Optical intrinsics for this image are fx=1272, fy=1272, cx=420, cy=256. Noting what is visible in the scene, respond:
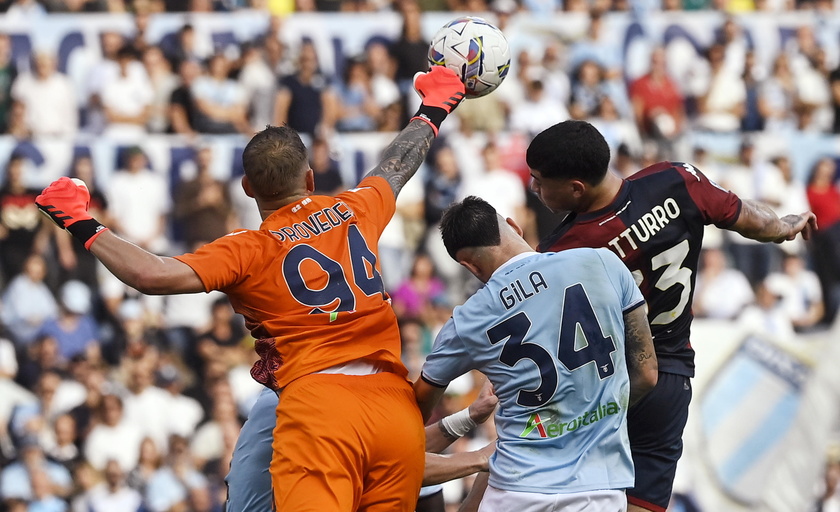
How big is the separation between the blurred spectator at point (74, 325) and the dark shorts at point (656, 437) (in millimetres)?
7694

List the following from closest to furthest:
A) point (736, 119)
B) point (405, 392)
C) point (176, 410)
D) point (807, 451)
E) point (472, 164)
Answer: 1. point (405, 392)
2. point (807, 451)
3. point (176, 410)
4. point (472, 164)
5. point (736, 119)

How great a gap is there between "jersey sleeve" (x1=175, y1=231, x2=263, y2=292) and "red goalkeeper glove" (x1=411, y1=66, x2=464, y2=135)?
137 cm

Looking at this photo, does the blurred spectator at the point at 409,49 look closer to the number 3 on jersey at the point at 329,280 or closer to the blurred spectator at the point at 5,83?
the blurred spectator at the point at 5,83

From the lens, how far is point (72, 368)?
41.2 feet

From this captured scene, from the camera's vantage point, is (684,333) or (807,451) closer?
(684,333)

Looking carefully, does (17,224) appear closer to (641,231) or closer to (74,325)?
(74,325)

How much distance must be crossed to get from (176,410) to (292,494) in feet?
22.8

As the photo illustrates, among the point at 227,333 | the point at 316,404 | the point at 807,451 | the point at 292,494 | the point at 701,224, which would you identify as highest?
the point at 701,224

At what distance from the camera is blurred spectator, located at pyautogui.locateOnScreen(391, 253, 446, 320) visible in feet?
44.1

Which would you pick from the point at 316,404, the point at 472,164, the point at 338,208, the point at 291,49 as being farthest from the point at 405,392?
the point at 291,49

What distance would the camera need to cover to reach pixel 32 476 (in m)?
11.8

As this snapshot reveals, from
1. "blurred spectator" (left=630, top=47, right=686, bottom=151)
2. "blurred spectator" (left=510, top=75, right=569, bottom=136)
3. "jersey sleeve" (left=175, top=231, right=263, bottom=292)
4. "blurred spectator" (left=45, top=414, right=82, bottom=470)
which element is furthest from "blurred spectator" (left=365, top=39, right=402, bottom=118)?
"jersey sleeve" (left=175, top=231, right=263, bottom=292)

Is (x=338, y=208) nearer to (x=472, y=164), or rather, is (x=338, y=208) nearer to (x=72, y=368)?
(x=72, y=368)

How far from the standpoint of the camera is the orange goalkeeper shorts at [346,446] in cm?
571
